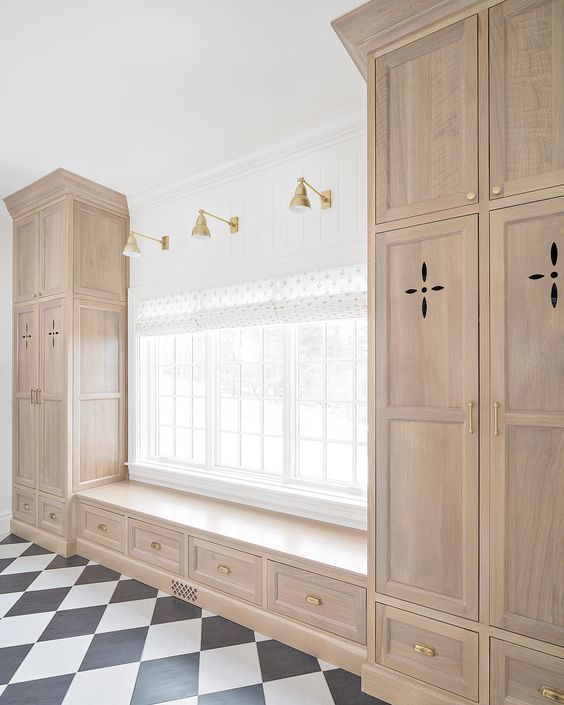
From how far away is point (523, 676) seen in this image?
1.59 metres

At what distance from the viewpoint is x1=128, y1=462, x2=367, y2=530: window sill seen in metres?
2.58

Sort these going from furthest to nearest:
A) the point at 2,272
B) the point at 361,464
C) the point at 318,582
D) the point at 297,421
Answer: the point at 2,272
the point at 297,421
the point at 361,464
the point at 318,582

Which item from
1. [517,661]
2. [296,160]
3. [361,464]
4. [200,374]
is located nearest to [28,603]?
[200,374]

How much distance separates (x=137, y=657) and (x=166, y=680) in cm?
24

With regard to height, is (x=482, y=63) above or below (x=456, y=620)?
above

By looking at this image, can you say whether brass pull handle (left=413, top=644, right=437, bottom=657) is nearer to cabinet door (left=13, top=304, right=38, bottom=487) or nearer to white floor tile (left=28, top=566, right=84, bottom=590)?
white floor tile (left=28, top=566, right=84, bottom=590)

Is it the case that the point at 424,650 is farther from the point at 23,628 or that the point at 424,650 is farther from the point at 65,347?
the point at 65,347

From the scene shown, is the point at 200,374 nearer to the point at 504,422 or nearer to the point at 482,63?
the point at 504,422

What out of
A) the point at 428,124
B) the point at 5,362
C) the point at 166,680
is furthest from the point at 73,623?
the point at 428,124

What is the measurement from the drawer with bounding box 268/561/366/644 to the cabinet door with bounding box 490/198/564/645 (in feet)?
2.13

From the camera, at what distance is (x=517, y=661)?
5.23 feet

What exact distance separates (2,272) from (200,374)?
199cm

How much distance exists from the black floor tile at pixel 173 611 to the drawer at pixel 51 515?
114 centimetres

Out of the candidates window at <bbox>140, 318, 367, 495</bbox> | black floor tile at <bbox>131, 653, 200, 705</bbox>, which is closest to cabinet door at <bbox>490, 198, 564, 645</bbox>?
window at <bbox>140, 318, 367, 495</bbox>
